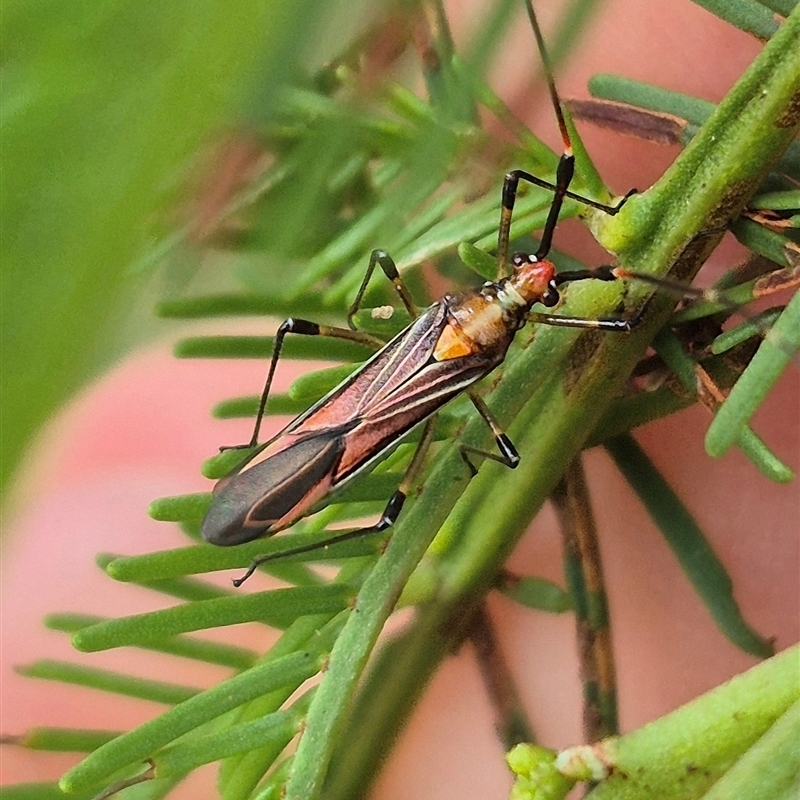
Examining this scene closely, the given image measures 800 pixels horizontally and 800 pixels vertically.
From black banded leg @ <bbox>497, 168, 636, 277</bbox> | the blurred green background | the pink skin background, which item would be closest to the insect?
black banded leg @ <bbox>497, 168, 636, 277</bbox>

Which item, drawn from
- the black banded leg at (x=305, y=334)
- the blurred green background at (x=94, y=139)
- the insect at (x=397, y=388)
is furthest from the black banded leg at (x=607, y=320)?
the blurred green background at (x=94, y=139)

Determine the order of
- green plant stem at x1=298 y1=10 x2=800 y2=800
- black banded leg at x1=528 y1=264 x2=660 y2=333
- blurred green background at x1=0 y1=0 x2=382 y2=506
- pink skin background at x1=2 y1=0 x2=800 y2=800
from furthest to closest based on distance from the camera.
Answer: pink skin background at x1=2 y1=0 x2=800 y2=800
black banded leg at x1=528 y1=264 x2=660 y2=333
green plant stem at x1=298 y1=10 x2=800 y2=800
blurred green background at x1=0 y1=0 x2=382 y2=506

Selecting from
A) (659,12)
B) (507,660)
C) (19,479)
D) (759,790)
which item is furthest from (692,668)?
(19,479)

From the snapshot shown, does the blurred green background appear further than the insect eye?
No

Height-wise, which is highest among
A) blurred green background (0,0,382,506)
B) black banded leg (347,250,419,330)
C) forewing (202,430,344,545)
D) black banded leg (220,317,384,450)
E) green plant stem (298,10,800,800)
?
black banded leg (220,317,384,450)

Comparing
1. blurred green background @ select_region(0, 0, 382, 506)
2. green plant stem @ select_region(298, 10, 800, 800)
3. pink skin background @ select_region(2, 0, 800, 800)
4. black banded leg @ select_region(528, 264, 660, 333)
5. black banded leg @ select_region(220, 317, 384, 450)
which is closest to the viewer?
blurred green background @ select_region(0, 0, 382, 506)

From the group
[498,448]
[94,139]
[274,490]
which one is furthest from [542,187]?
[94,139]

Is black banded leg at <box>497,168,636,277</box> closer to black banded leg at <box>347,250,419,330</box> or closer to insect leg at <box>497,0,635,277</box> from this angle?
insect leg at <box>497,0,635,277</box>

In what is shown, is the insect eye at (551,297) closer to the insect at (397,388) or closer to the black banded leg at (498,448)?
the insect at (397,388)
